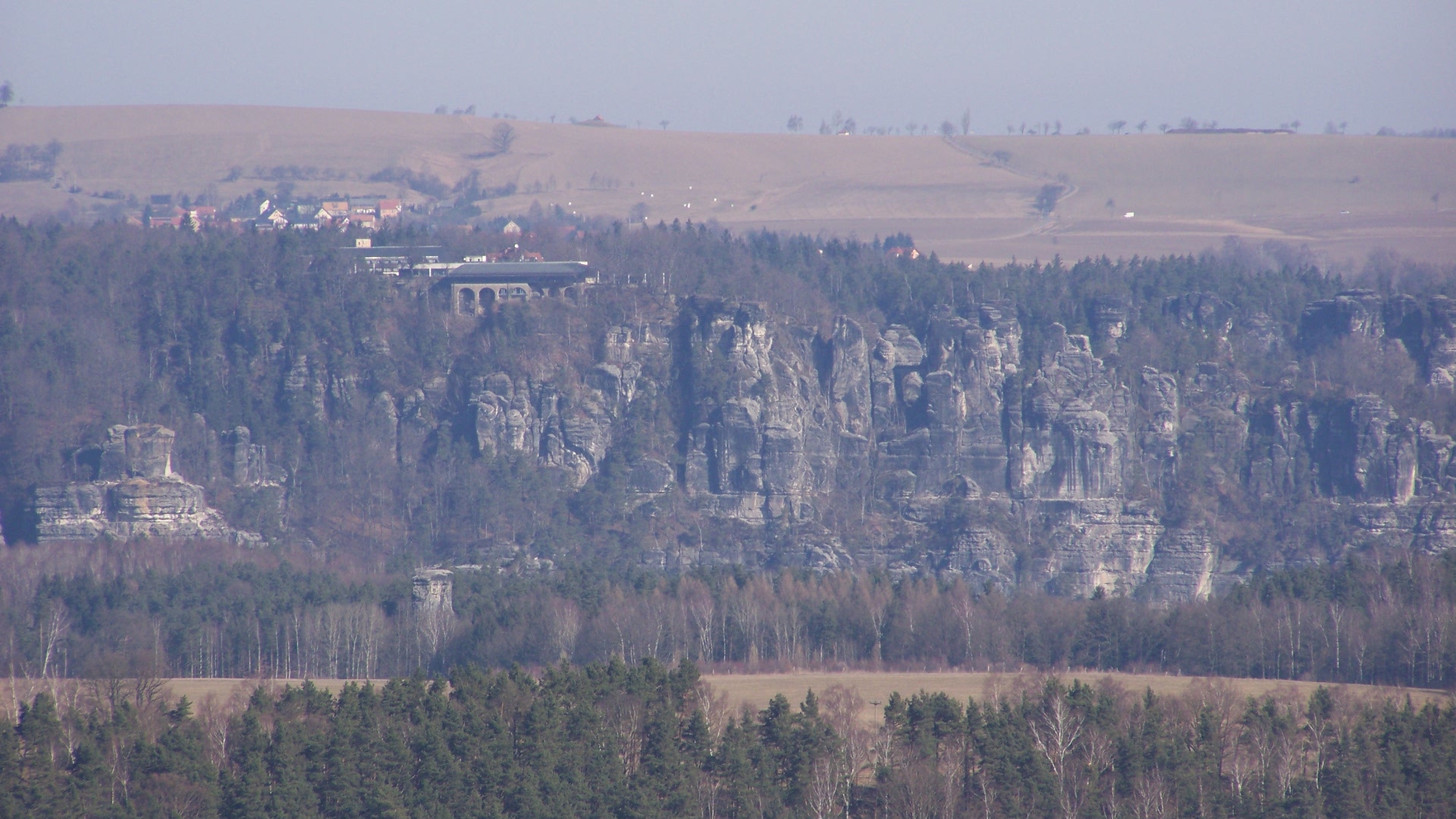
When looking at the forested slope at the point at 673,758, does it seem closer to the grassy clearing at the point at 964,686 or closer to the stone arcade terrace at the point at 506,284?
the grassy clearing at the point at 964,686

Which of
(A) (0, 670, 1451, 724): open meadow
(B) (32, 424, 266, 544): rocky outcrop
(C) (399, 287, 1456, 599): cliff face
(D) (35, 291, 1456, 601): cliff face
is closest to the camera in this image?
(A) (0, 670, 1451, 724): open meadow

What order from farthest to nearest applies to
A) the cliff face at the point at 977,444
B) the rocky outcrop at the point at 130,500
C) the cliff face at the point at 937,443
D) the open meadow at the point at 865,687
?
the cliff face at the point at 977,444 → the cliff face at the point at 937,443 → the rocky outcrop at the point at 130,500 → the open meadow at the point at 865,687

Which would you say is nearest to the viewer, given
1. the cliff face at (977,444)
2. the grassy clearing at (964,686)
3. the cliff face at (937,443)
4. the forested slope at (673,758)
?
the forested slope at (673,758)

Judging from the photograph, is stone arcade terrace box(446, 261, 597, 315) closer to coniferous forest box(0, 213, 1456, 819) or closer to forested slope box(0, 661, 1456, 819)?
→ coniferous forest box(0, 213, 1456, 819)

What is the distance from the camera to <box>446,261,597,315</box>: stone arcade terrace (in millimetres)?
153375

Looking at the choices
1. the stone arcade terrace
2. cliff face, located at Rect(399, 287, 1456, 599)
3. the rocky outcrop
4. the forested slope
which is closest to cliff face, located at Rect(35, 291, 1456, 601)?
cliff face, located at Rect(399, 287, 1456, 599)

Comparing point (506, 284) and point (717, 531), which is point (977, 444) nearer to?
point (717, 531)

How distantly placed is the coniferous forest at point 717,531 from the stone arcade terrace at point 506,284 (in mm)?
2293

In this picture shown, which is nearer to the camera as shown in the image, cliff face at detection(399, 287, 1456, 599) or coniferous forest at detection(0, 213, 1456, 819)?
coniferous forest at detection(0, 213, 1456, 819)

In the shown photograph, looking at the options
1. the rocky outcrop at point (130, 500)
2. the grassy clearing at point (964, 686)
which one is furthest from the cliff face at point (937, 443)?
the grassy clearing at point (964, 686)

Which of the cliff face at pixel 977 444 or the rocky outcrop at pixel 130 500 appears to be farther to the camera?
the cliff face at pixel 977 444

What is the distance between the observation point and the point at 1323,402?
156 meters

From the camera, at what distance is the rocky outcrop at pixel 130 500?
134m

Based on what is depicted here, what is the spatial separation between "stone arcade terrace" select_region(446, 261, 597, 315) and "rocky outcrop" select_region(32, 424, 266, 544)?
76.5ft
